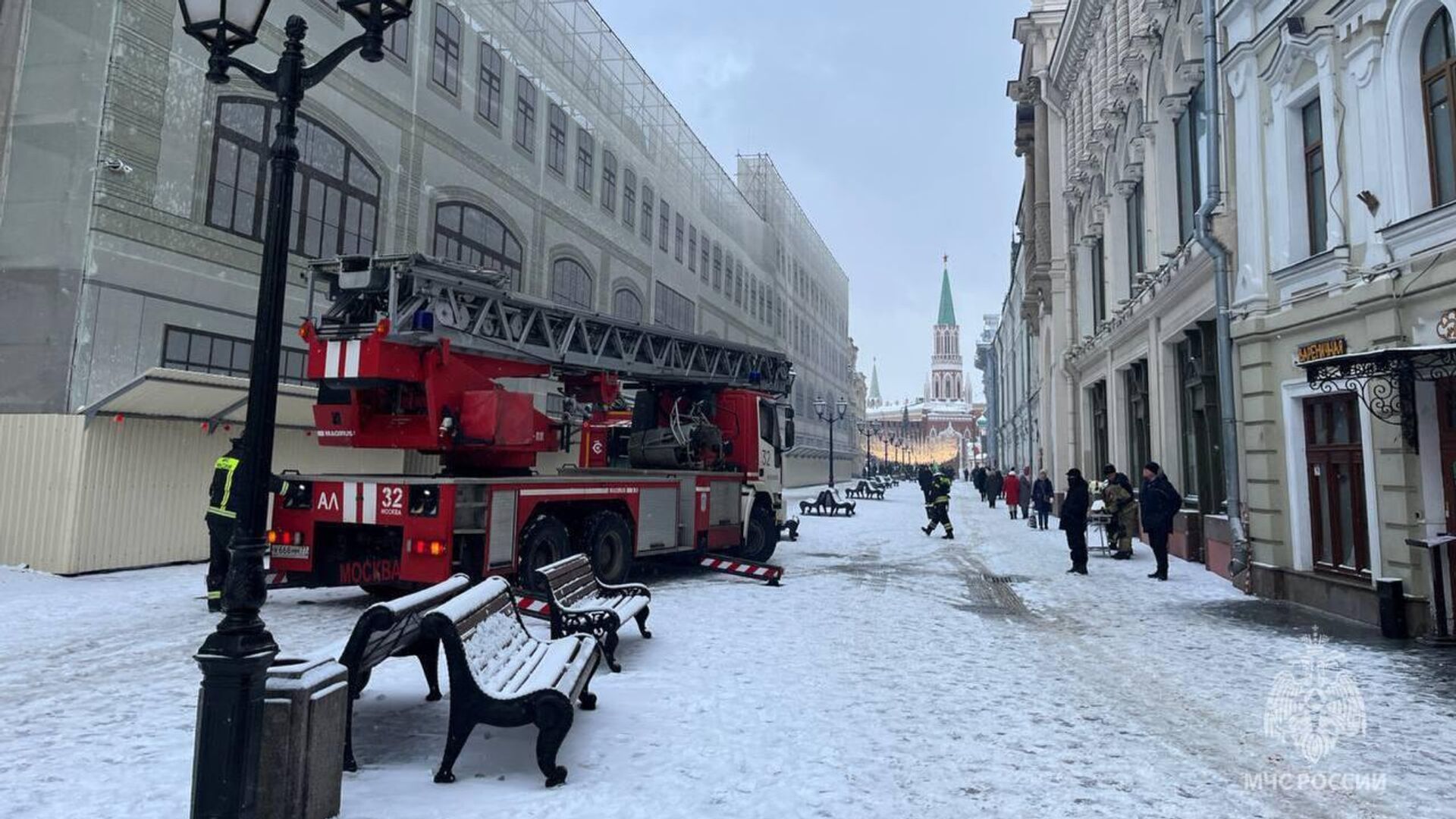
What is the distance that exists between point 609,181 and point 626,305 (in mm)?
4193

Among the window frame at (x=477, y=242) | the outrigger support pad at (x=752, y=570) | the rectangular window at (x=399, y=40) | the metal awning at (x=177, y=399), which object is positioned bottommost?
the outrigger support pad at (x=752, y=570)

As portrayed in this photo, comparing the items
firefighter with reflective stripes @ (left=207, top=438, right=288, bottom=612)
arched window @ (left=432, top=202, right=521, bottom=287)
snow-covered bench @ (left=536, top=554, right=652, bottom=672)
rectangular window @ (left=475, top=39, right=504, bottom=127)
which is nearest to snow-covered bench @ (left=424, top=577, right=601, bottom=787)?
snow-covered bench @ (left=536, top=554, right=652, bottom=672)

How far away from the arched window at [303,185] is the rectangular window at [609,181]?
10.7 m

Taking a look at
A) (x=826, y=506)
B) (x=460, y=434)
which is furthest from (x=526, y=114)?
(x=460, y=434)

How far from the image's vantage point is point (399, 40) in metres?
17.2

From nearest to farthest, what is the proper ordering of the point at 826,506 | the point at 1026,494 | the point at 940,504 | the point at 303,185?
the point at 303,185 → the point at 940,504 → the point at 826,506 → the point at 1026,494

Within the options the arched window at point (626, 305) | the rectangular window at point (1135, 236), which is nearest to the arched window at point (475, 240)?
the arched window at point (626, 305)

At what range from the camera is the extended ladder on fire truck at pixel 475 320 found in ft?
28.1

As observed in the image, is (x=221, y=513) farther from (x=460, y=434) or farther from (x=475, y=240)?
(x=475, y=240)

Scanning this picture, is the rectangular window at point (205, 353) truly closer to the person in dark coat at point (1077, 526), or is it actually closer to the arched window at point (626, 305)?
the person in dark coat at point (1077, 526)

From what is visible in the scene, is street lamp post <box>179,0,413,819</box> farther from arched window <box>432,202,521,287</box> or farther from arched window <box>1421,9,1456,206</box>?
arched window <box>432,202,521,287</box>

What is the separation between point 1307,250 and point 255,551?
1207cm

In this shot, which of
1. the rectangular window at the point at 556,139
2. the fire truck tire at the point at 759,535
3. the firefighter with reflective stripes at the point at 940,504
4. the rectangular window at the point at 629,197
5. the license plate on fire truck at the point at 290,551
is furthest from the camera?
the rectangular window at the point at 629,197

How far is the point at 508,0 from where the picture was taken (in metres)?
21.6
